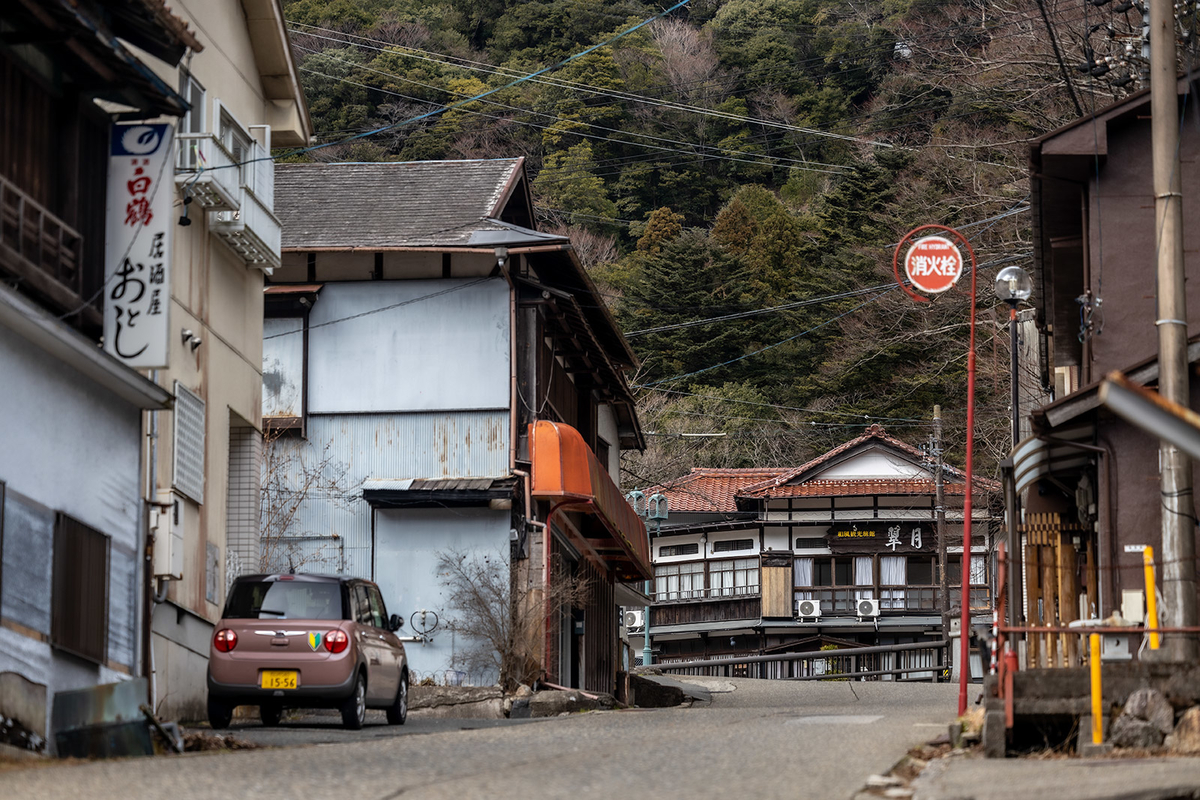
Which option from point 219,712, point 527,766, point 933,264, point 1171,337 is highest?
point 933,264

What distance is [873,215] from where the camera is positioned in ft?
166

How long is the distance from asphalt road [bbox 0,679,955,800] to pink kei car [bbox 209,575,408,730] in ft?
1.28

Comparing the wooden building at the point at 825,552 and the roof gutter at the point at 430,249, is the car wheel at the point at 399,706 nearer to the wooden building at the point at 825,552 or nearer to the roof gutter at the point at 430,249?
the roof gutter at the point at 430,249

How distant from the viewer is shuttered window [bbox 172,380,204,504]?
56.7 feet

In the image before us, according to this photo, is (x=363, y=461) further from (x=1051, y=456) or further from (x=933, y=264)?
(x=1051, y=456)

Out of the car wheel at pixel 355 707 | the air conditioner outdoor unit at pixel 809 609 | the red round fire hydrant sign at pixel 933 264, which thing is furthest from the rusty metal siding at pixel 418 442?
the air conditioner outdoor unit at pixel 809 609

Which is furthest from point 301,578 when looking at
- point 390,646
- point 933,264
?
point 933,264

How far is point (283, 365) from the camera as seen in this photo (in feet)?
83.6

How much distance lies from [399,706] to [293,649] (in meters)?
2.38

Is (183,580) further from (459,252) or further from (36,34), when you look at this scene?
(459,252)

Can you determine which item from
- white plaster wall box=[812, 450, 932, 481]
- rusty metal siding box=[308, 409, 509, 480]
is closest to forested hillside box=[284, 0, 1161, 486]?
white plaster wall box=[812, 450, 932, 481]

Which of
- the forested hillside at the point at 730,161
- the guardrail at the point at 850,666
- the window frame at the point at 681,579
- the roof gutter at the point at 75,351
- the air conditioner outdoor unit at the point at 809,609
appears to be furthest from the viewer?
the window frame at the point at 681,579

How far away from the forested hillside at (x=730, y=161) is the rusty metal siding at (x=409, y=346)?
15775 millimetres

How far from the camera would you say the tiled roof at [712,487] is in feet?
175
